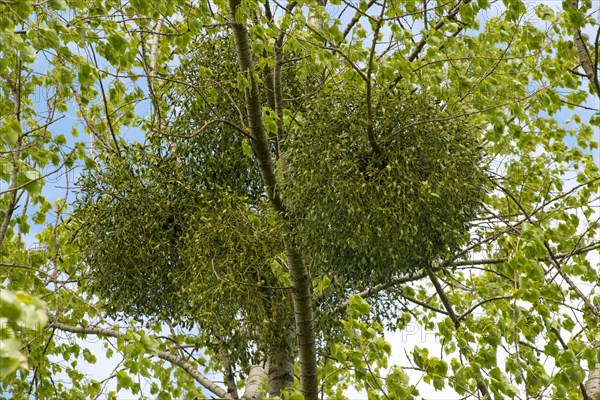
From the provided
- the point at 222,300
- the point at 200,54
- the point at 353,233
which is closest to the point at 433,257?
the point at 353,233

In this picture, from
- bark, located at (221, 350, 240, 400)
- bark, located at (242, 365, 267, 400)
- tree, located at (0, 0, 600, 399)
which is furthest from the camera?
bark, located at (221, 350, 240, 400)

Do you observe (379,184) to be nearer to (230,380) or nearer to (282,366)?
(282,366)

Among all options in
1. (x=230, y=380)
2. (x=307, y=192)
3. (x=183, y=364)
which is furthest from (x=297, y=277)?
(x=183, y=364)

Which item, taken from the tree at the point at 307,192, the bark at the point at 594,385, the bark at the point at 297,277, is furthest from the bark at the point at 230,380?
the bark at the point at 594,385

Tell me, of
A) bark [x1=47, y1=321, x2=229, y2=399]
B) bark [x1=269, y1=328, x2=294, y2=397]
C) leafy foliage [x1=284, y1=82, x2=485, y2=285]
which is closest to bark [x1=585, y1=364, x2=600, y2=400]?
leafy foliage [x1=284, y1=82, x2=485, y2=285]

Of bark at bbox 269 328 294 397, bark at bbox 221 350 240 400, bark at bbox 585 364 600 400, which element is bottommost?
bark at bbox 585 364 600 400

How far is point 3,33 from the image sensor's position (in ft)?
15.4

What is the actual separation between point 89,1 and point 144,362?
3.52m

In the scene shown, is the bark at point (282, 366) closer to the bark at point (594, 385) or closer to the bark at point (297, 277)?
the bark at point (297, 277)

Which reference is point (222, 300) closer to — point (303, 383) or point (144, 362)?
point (303, 383)

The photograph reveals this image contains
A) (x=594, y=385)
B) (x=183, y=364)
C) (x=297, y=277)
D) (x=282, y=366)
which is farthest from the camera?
(x=183, y=364)

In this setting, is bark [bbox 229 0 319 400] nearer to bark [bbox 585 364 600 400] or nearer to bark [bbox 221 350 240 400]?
bark [bbox 221 350 240 400]

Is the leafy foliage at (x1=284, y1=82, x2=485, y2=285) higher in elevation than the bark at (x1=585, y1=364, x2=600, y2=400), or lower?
higher

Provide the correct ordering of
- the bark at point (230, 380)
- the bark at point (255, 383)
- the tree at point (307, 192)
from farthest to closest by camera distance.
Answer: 1. the bark at point (230, 380)
2. the bark at point (255, 383)
3. the tree at point (307, 192)
